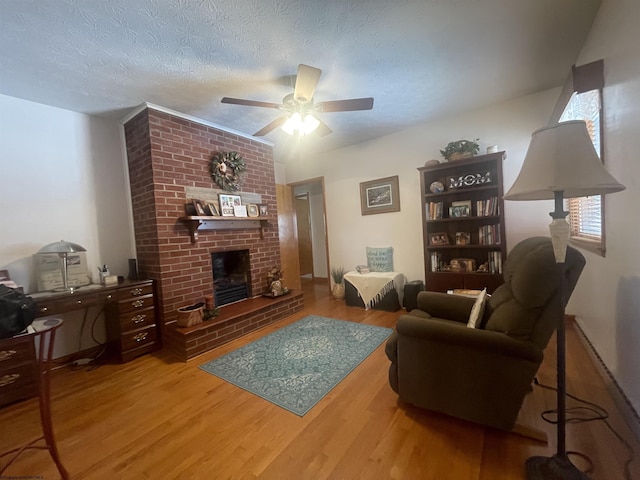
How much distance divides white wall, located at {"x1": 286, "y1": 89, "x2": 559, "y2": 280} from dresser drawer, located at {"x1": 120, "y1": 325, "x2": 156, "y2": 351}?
2724mm

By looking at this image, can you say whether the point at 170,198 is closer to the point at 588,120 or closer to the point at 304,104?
the point at 304,104

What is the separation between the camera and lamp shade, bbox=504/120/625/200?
1.01 metres

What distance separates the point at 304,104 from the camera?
208 cm

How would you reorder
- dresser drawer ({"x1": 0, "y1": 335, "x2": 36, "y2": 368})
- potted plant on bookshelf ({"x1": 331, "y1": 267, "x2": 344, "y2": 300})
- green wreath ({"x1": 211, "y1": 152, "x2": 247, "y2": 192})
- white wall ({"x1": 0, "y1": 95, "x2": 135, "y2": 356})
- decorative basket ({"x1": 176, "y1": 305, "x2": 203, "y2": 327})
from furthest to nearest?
1. potted plant on bookshelf ({"x1": 331, "y1": 267, "x2": 344, "y2": 300})
2. green wreath ({"x1": 211, "y1": 152, "x2": 247, "y2": 192})
3. decorative basket ({"x1": 176, "y1": 305, "x2": 203, "y2": 327})
4. white wall ({"x1": 0, "y1": 95, "x2": 135, "y2": 356})
5. dresser drawer ({"x1": 0, "y1": 335, "x2": 36, "y2": 368})

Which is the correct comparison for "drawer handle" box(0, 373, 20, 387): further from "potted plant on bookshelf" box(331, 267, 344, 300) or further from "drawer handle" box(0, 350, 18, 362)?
"potted plant on bookshelf" box(331, 267, 344, 300)

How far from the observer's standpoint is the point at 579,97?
A: 2.11 meters

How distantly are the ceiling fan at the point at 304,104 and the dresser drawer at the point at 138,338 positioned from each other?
2.27 meters

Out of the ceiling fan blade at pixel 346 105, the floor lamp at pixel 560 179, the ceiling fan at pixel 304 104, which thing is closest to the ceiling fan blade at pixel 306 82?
the ceiling fan at pixel 304 104

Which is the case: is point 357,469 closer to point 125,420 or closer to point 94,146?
point 125,420

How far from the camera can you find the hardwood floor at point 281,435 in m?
1.21

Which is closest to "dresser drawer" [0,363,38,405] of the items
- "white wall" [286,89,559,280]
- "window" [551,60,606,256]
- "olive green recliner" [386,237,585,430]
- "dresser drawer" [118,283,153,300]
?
"dresser drawer" [118,283,153,300]

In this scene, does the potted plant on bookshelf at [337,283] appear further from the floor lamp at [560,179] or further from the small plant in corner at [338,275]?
the floor lamp at [560,179]

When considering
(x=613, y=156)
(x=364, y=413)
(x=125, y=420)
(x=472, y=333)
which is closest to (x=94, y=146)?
(x=125, y=420)

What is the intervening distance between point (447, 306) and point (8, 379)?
10.6 feet
